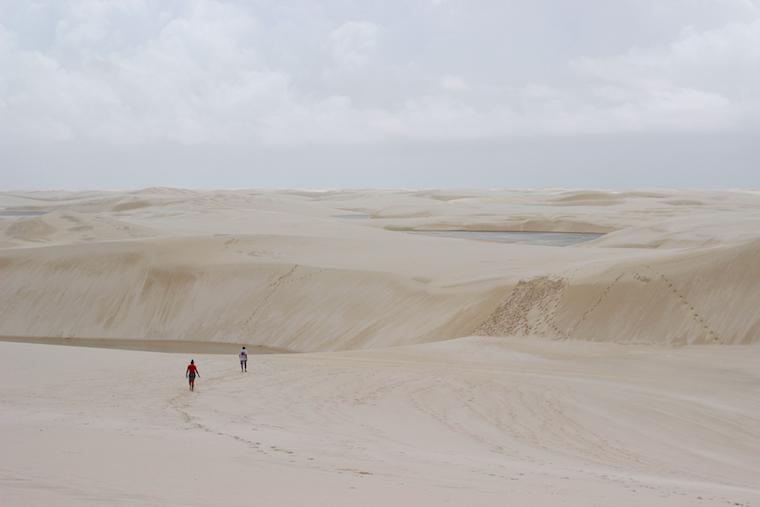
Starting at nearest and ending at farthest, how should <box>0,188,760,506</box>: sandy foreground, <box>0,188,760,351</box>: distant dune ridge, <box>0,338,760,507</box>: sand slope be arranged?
<box>0,338,760,507</box>: sand slope, <box>0,188,760,506</box>: sandy foreground, <box>0,188,760,351</box>: distant dune ridge

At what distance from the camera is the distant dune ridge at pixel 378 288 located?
61.2ft

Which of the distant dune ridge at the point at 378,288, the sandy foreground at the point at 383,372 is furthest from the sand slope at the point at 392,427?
the distant dune ridge at the point at 378,288

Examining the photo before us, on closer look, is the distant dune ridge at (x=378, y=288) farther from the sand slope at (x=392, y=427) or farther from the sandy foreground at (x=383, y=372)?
the sand slope at (x=392, y=427)

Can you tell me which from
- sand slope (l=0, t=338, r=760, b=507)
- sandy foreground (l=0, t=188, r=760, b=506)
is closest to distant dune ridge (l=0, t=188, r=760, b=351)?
sandy foreground (l=0, t=188, r=760, b=506)

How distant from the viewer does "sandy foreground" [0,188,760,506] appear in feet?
23.3

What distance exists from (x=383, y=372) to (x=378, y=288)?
994 centimetres

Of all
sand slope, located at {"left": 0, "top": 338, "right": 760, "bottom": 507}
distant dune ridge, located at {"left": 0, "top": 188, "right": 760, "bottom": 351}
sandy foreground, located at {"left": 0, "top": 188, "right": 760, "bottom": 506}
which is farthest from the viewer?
distant dune ridge, located at {"left": 0, "top": 188, "right": 760, "bottom": 351}

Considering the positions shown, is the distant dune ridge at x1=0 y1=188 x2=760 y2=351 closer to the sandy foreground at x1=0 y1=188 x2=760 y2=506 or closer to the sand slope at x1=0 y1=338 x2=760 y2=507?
the sandy foreground at x1=0 y1=188 x2=760 y2=506

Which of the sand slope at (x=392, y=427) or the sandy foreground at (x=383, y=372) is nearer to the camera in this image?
the sand slope at (x=392, y=427)

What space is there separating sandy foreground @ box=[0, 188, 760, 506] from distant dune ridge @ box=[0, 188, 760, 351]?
2.7 inches

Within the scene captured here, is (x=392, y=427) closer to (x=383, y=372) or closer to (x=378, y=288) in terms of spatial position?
(x=383, y=372)

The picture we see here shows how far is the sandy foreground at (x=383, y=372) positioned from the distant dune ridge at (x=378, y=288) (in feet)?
0.22

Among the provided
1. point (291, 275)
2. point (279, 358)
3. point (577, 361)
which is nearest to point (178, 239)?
point (291, 275)

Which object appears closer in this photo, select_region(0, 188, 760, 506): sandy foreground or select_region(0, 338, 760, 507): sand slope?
select_region(0, 338, 760, 507): sand slope
